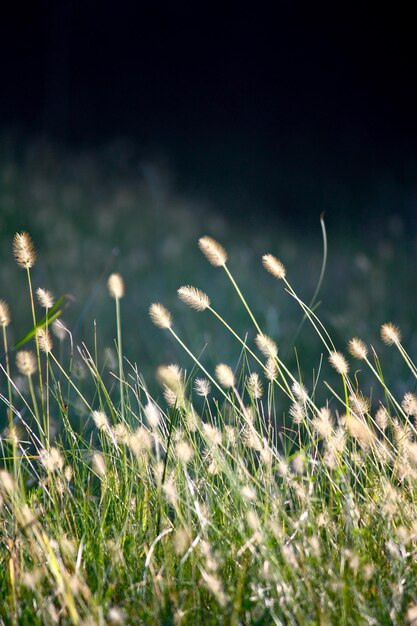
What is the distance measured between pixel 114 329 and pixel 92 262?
1.58 ft

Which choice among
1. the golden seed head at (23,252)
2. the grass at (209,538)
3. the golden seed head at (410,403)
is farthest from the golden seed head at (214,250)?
the golden seed head at (410,403)

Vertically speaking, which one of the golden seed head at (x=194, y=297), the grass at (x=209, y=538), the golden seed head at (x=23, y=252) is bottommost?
the grass at (x=209, y=538)

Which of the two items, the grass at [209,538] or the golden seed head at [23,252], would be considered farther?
the golden seed head at [23,252]

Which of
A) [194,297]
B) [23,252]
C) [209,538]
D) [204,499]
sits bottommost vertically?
[209,538]

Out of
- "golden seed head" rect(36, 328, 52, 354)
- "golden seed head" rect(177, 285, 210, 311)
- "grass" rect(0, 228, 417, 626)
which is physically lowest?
"grass" rect(0, 228, 417, 626)

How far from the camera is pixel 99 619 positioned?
1.01 m

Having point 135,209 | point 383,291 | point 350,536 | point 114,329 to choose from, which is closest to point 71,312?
point 114,329

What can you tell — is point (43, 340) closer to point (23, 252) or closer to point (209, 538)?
point (23, 252)

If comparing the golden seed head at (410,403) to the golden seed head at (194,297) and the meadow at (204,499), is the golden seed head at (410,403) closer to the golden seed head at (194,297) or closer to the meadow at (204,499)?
the meadow at (204,499)

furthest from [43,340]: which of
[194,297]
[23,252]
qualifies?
[194,297]

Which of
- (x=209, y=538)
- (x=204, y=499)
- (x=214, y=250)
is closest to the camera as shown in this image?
(x=209, y=538)

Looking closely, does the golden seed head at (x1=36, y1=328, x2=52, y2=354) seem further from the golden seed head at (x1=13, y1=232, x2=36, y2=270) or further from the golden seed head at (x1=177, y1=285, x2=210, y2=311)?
the golden seed head at (x1=177, y1=285, x2=210, y2=311)

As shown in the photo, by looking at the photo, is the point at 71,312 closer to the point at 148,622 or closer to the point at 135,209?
the point at 135,209

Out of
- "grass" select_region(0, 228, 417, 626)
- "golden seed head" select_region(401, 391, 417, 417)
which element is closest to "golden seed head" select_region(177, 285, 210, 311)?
"grass" select_region(0, 228, 417, 626)
